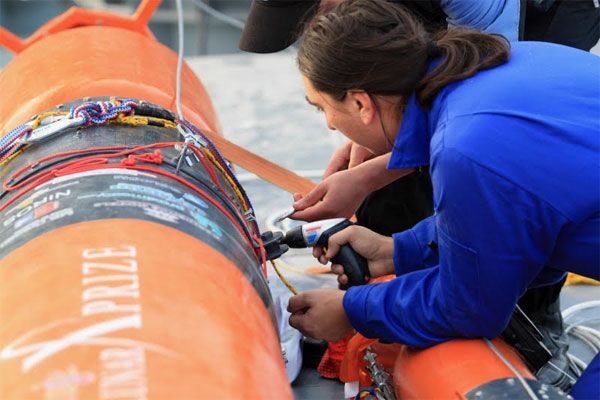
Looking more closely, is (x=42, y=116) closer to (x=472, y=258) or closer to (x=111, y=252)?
(x=111, y=252)

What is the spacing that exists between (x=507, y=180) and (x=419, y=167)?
0.39 m

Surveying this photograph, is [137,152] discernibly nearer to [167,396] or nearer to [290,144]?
[167,396]

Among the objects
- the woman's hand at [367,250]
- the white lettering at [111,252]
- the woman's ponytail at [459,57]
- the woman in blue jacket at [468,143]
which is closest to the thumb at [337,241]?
the woman's hand at [367,250]

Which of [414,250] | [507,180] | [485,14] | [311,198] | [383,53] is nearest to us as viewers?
[507,180]

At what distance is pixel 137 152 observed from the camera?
5.41 ft

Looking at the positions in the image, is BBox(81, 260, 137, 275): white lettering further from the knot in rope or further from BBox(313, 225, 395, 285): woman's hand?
BBox(313, 225, 395, 285): woman's hand

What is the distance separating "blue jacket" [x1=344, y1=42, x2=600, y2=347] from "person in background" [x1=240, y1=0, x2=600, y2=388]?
0.85 feet

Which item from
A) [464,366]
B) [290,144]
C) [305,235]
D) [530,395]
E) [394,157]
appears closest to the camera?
[530,395]

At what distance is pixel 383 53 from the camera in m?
1.53

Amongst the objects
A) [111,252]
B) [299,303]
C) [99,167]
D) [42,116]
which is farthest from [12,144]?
[299,303]

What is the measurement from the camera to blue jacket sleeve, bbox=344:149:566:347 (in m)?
1.43

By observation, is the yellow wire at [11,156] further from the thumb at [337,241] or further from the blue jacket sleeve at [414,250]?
the blue jacket sleeve at [414,250]

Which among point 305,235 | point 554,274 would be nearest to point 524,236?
point 554,274

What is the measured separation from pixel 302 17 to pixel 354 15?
25.2 inches
